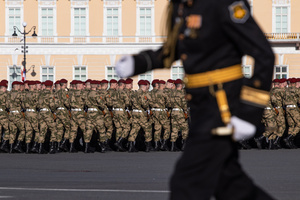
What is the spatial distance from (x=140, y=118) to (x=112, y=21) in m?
35.2

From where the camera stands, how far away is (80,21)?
52875 mm

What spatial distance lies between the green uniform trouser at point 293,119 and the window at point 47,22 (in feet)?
116

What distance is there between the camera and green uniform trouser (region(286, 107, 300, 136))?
738 inches

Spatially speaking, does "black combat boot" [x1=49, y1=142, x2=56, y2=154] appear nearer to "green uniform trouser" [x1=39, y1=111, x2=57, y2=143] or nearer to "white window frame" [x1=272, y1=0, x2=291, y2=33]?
"green uniform trouser" [x1=39, y1=111, x2=57, y2=143]

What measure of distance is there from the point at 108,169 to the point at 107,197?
13.4 feet

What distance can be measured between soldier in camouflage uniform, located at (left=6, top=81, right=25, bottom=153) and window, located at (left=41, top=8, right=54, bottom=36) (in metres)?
34.8

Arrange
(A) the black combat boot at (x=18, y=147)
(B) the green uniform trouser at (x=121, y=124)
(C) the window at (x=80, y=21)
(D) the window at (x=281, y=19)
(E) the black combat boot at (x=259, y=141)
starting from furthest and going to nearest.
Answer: (D) the window at (x=281, y=19) → (C) the window at (x=80, y=21) → (E) the black combat boot at (x=259, y=141) → (B) the green uniform trouser at (x=121, y=124) → (A) the black combat boot at (x=18, y=147)

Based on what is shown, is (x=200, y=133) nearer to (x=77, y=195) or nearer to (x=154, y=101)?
(x=77, y=195)

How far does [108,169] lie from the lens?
13.0m

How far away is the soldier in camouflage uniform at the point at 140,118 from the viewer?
59.8ft

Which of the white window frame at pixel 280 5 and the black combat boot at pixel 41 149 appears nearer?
the black combat boot at pixel 41 149

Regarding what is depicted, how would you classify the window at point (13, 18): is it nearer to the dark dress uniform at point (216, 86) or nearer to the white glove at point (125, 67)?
the white glove at point (125, 67)

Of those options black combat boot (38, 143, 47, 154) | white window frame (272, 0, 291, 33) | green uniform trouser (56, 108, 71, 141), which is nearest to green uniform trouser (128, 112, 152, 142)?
green uniform trouser (56, 108, 71, 141)

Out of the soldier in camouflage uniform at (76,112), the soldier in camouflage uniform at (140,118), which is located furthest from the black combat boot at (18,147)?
the soldier in camouflage uniform at (140,118)
